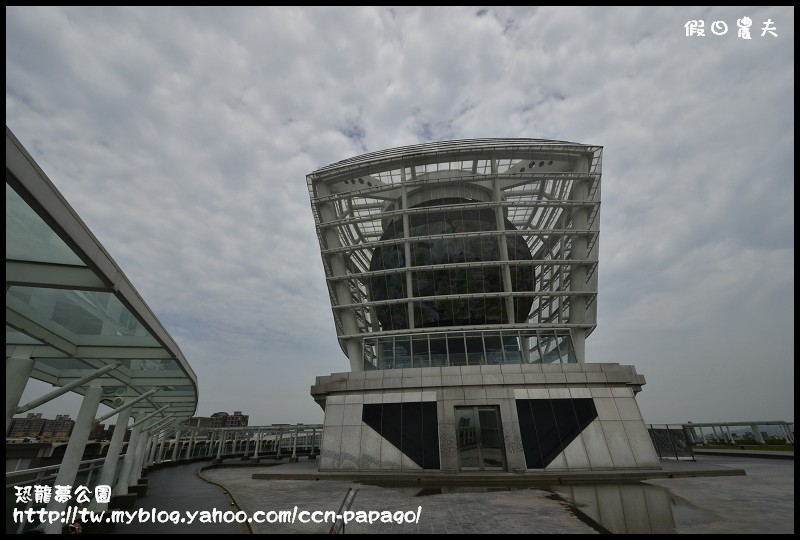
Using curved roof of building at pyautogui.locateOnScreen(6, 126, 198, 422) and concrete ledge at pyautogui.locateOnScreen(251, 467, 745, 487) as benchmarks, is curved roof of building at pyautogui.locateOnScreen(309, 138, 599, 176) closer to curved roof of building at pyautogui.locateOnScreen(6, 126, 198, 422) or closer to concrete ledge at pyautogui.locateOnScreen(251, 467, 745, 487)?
concrete ledge at pyautogui.locateOnScreen(251, 467, 745, 487)

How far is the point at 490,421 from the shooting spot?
24703 mm

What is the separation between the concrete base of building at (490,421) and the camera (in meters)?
23.1

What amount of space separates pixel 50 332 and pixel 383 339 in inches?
1058

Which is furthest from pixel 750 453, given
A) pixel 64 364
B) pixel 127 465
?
pixel 64 364

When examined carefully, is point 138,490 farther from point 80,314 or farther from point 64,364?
point 80,314

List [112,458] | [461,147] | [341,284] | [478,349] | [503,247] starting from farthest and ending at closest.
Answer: [341,284]
[461,147]
[503,247]
[478,349]
[112,458]

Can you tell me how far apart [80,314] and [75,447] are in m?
4.21

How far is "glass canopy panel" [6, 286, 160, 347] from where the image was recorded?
7.39 meters

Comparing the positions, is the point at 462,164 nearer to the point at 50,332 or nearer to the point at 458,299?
the point at 458,299

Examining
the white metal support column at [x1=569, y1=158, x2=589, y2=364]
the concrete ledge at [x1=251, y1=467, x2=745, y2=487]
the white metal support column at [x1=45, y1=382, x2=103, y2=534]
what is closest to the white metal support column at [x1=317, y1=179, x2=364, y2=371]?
the concrete ledge at [x1=251, y1=467, x2=745, y2=487]

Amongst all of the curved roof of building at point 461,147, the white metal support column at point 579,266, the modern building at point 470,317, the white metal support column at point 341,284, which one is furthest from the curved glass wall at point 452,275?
the curved roof of building at point 461,147

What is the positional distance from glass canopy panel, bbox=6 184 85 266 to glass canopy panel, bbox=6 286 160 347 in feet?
4.86

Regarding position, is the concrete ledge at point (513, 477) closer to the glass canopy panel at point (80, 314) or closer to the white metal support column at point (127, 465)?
the white metal support column at point (127, 465)

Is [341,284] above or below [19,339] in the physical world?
above
